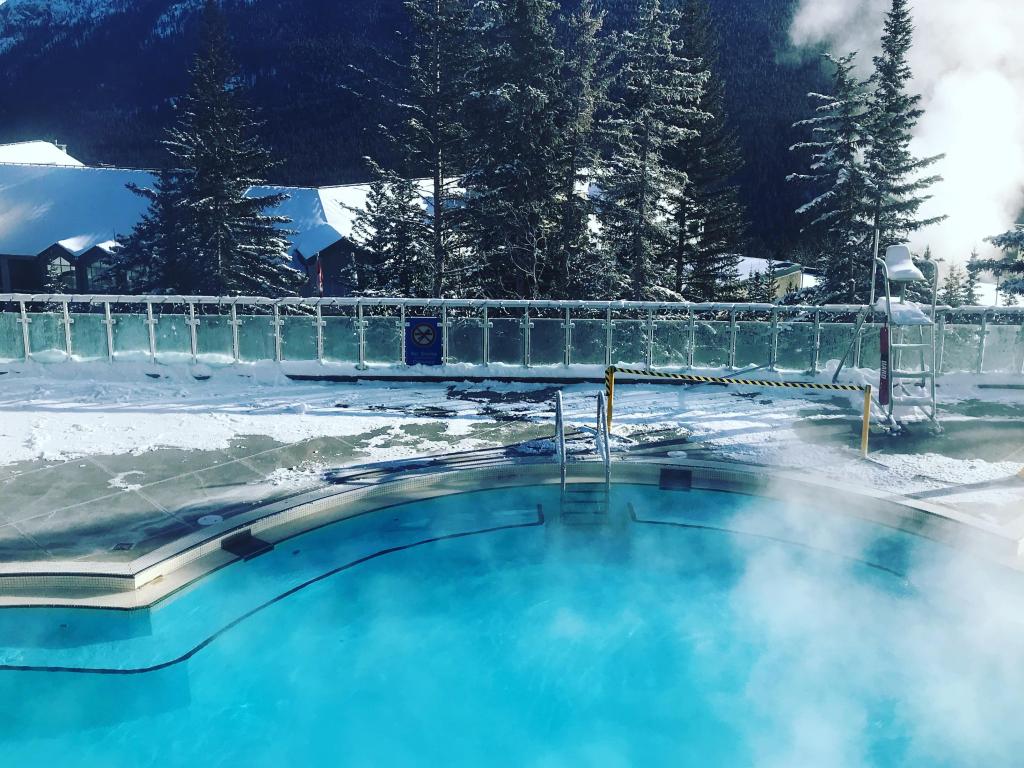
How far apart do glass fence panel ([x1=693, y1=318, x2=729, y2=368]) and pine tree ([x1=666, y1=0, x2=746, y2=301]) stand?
21.7m

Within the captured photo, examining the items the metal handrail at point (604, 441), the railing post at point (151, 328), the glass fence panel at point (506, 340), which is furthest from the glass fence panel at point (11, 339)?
the metal handrail at point (604, 441)

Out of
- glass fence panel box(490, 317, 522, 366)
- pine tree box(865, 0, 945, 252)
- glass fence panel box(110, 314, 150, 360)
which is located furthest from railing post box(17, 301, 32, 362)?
pine tree box(865, 0, 945, 252)

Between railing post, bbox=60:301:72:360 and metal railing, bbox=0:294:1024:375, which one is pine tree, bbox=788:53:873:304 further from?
railing post, bbox=60:301:72:360

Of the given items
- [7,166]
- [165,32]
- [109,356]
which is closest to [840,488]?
[109,356]

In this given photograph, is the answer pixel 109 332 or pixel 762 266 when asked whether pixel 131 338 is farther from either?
pixel 762 266

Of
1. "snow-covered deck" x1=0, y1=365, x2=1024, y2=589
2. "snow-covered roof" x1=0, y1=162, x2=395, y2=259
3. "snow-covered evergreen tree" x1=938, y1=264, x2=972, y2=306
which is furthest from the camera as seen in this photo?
"snow-covered roof" x1=0, y1=162, x2=395, y2=259

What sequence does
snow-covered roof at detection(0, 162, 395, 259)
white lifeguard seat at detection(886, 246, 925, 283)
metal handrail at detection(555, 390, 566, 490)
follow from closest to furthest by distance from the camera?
1. metal handrail at detection(555, 390, 566, 490)
2. white lifeguard seat at detection(886, 246, 925, 283)
3. snow-covered roof at detection(0, 162, 395, 259)

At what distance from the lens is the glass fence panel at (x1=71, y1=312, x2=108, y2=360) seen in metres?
18.4

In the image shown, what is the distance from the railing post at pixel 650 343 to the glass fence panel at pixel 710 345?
0.96 m

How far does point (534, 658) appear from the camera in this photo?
28.5 feet

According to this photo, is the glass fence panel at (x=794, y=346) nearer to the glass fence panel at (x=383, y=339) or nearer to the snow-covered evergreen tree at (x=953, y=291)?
the glass fence panel at (x=383, y=339)

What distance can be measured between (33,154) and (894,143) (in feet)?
204

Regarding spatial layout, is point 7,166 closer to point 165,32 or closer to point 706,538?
point 706,538

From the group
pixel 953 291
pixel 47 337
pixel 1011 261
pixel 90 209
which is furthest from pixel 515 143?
pixel 953 291
